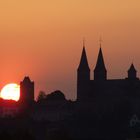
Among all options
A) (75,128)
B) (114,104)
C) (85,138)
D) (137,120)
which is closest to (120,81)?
(114,104)

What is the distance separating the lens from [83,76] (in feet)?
560

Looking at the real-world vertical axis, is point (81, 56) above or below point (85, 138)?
above

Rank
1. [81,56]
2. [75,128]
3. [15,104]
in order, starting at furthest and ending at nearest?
[15,104]
[81,56]
[75,128]

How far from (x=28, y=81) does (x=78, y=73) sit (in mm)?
23108

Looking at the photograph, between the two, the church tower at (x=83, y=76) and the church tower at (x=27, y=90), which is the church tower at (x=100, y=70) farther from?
the church tower at (x=27, y=90)

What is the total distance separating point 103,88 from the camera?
173 m

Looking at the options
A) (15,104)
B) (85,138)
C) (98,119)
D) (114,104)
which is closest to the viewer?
(85,138)

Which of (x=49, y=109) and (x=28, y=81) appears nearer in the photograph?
(x=49, y=109)

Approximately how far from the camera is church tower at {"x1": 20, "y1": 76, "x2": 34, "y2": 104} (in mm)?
187500

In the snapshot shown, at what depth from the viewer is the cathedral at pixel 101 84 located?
17012 centimetres

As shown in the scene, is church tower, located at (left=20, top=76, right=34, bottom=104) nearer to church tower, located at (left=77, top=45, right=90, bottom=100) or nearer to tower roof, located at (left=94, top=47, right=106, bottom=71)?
church tower, located at (left=77, top=45, right=90, bottom=100)

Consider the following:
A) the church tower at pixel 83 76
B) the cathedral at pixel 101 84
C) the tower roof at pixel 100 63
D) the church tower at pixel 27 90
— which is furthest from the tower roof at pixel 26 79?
the tower roof at pixel 100 63

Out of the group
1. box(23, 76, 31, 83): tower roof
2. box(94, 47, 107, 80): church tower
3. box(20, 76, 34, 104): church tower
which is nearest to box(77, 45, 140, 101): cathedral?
box(94, 47, 107, 80): church tower

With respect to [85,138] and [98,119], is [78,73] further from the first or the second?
[85,138]
